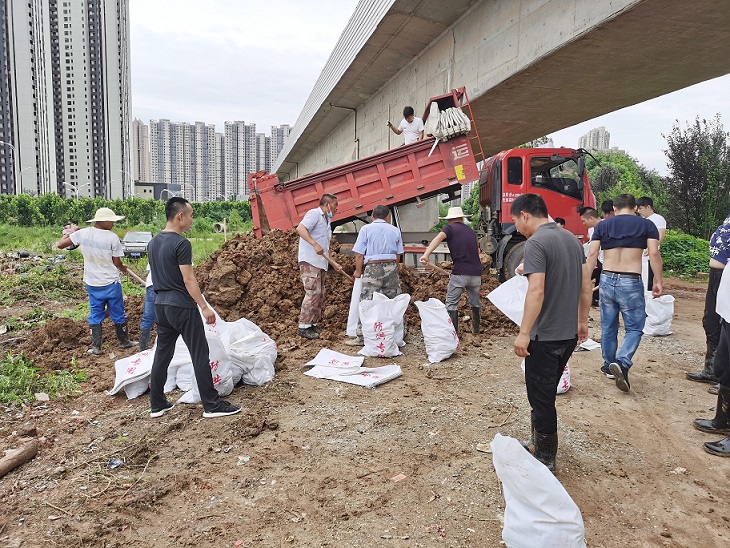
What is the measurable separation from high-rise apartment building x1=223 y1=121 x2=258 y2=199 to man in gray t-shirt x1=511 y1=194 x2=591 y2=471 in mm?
77397

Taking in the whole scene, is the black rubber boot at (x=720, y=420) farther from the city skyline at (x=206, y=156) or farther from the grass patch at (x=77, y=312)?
the city skyline at (x=206, y=156)

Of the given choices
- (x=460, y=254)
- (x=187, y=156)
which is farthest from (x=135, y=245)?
(x=187, y=156)

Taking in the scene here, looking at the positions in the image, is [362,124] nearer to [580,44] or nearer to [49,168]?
[580,44]

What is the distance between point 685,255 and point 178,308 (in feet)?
49.0

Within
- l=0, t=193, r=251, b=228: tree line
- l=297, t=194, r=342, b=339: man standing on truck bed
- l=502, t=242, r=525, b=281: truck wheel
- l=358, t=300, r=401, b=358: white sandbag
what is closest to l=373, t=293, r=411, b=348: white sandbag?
l=358, t=300, r=401, b=358: white sandbag

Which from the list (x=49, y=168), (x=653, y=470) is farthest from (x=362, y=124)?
(x=49, y=168)

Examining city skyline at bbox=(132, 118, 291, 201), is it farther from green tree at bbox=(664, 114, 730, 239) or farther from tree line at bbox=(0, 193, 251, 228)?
green tree at bbox=(664, 114, 730, 239)

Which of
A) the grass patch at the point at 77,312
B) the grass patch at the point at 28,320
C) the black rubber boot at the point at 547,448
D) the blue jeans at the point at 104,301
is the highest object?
the blue jeans at the point at 104,301

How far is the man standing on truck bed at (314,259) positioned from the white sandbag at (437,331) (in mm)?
1340

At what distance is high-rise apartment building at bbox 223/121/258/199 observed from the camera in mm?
76938

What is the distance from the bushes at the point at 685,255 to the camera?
13.6 metres

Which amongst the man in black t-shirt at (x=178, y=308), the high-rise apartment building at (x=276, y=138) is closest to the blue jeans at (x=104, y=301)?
the man in black t-shirt at (x=178, y=308)

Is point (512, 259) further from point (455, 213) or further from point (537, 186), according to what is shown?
point (455, 213)

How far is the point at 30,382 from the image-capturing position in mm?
4680
